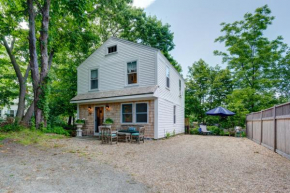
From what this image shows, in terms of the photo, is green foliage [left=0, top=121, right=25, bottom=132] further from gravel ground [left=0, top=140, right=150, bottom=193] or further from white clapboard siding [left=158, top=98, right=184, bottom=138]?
white clapboard siding [left=158, top=98, right=184, bottom=138]

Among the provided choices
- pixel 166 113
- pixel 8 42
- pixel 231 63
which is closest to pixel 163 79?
pixel 166 113

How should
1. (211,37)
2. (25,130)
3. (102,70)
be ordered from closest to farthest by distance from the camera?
(25,130), (102,70), (211,37)

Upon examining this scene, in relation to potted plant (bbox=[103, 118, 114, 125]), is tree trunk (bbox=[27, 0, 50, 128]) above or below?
above

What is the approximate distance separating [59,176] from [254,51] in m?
19.2

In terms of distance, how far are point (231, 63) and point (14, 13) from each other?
19041mm

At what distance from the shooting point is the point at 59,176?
349cm

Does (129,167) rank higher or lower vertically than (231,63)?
lower

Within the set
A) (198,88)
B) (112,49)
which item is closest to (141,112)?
(112,49)

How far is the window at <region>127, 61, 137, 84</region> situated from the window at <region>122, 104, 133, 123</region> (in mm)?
1606

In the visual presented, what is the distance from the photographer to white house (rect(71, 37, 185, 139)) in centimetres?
1007

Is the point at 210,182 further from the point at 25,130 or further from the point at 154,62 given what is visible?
the point at 25,130

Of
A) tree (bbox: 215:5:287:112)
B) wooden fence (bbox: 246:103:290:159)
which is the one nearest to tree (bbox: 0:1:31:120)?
wooden fence (bbox: 246:103:290:159)

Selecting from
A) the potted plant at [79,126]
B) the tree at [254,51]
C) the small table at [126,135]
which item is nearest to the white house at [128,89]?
the potted plant at [79,126]

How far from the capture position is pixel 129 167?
14.4 ft
